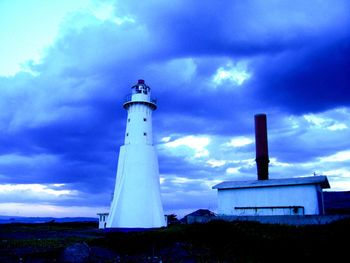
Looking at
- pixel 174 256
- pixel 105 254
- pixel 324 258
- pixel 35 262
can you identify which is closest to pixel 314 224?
pixel 324 258

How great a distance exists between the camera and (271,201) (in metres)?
21.1

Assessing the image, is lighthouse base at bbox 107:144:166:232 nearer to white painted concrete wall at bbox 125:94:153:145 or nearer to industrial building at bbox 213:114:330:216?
white painted concrete wall at bbox 125:94:153:145

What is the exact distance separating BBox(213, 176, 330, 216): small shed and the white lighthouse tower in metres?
6.68

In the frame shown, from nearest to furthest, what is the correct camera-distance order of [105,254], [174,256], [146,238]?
[174,256] < [105,254] < [146,238]

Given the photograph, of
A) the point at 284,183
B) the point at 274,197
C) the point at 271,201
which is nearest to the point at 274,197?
the point at 274,197

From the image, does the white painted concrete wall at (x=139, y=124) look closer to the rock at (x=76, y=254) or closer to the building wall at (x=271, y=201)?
the building wall at (x=271, y=201)

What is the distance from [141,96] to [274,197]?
14995 millimetres

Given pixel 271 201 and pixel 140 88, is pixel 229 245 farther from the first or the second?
pixel 140 88

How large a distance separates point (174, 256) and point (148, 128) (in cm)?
1559

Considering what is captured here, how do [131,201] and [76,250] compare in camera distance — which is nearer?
[76,250]

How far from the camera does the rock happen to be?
46.6ft

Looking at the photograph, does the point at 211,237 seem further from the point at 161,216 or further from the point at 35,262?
the point at 161,216

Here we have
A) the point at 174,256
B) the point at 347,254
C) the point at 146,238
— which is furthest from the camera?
the point at 146,238

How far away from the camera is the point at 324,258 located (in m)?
12.2
